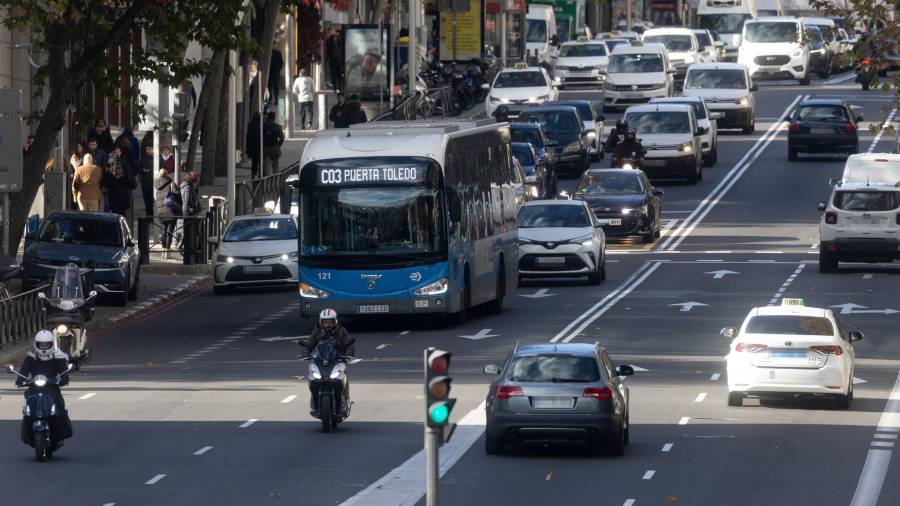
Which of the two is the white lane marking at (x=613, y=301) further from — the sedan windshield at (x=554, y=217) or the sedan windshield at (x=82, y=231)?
the sedan windshield at (x=82, y=231)

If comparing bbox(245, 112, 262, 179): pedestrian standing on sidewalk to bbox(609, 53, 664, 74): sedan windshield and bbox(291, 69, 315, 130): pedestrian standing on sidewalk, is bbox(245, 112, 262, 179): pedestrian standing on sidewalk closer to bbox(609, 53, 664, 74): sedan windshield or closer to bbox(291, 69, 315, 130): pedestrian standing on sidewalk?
bbox(291, 69, 315, 130): pedestrian standing on sidewalk

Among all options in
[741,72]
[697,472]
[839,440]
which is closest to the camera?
[697,472]

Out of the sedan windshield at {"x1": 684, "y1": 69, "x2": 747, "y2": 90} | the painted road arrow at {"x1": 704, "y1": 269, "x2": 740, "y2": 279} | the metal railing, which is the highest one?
the sedan windshield at {"x1": 684, "y1": 69, "x2": 747, "y2": 90}

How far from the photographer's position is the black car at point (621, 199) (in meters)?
46.4


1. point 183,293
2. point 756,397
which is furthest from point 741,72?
point 756,397

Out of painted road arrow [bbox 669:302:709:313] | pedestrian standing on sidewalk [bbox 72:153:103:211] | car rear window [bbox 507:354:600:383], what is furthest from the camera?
pedestrian standing on sidewalk [bbox 72:153:103:211]

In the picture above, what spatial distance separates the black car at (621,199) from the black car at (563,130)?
1119 centimetres

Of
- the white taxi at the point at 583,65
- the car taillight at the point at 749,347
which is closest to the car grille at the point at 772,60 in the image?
the white taxi at the point at 583,65

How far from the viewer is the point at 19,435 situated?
2294 centimetres

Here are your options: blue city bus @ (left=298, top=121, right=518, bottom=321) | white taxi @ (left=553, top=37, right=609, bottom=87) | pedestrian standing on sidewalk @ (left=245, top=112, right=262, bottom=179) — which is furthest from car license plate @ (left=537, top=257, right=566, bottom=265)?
white taxi @ (left=553, top=37, right=609, bottom=87)

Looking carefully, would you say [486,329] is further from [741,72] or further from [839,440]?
[741,72]

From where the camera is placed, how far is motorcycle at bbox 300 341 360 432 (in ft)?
75.0

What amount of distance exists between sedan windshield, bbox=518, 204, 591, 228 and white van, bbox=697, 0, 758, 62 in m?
62.2

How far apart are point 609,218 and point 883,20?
718 inches
